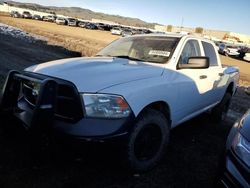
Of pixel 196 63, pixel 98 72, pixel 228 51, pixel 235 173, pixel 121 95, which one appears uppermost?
pixel 196 63

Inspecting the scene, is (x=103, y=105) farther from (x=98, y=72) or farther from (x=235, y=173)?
(x=235, y=173)

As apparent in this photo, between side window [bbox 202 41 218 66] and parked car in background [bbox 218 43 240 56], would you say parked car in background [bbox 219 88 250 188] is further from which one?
parked car in background [bbox 218 43 240 56]

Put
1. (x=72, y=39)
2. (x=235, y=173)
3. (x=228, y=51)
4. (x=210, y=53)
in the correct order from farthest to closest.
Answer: (x=228, y=51), (x=72, y=39), (x=210, y=53), (x=235, y=173)

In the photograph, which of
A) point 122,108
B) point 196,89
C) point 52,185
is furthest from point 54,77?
point 196,89

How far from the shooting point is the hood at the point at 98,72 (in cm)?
312

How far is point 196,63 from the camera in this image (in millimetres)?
4211

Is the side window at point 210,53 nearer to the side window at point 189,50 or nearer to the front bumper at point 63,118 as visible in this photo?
the side window at point 189,50

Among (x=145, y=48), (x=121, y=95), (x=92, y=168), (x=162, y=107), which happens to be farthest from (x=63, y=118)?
(x=145, y=48)

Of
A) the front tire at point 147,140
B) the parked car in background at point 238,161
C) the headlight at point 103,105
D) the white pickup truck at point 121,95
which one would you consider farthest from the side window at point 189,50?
the parked car in background at point 238,161

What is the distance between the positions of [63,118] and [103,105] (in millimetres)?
447

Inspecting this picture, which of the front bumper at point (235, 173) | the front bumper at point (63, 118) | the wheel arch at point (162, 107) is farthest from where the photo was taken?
the wheel arch at point (162, 107)

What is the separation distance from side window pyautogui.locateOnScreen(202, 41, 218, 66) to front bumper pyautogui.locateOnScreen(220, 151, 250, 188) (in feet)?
10.4

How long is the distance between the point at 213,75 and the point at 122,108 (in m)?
2.79

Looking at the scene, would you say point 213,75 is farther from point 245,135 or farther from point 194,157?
point 245,135
